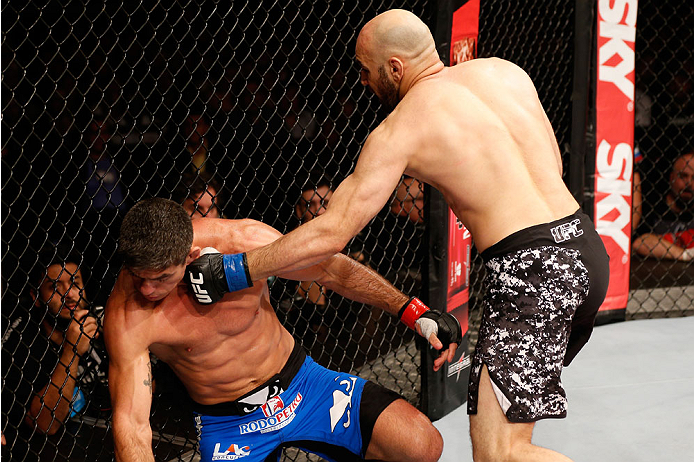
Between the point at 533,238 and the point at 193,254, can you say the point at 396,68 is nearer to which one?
the point at 533,238

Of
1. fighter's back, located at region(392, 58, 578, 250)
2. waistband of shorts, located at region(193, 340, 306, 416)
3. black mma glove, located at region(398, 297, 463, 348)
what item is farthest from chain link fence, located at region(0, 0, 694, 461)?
fighter's back, located at region(392, 58, 578, 250)

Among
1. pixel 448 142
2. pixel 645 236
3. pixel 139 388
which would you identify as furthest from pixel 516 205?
pixel 645 236

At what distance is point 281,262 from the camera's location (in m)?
1.60

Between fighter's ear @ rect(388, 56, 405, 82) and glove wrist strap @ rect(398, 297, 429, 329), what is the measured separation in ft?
2.00

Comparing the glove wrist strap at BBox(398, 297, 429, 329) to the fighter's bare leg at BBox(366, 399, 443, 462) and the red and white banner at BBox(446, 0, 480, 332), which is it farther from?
the red and white banner at BBox(446, 0, 480, 332)

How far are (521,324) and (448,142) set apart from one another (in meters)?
0.43

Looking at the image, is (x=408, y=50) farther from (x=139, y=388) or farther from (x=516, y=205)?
(x=139, y=388)

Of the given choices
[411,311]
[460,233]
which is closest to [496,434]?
[411,311]

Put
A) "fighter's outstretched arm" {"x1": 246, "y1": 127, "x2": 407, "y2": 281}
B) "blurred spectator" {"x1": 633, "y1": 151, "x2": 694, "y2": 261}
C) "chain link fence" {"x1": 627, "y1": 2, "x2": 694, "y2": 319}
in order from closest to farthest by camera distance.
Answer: "fighter's outstretched arm" {"x1": 246, "y1": 127, "x2": 407, "y2": 281}, "chain link fence" {"x1": 627, "y1": 2, "x2": 694, "y2": 319}, "blurred spectator" {"x1": 633, "y1": 151, "x2": 694, "y2": 261}

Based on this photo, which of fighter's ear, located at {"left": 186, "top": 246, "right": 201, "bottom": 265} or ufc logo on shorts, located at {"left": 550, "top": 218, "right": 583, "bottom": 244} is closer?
ufc logo on shorts, located at {"left": 550, "top": 218, "right": 583, "bottom": 244}

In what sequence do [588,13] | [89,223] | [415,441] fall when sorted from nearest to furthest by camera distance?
[415,441] → [89,223] → [588,13]

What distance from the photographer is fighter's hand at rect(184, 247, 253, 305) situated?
1.61 m

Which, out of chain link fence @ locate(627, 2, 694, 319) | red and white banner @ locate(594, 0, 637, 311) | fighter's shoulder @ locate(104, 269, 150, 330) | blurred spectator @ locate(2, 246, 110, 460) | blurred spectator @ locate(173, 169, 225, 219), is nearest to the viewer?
fighter's shoulder @ locate(104, 269, 150, 330)

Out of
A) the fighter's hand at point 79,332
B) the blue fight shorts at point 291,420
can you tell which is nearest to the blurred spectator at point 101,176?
the fighter's hand at point 79,332
